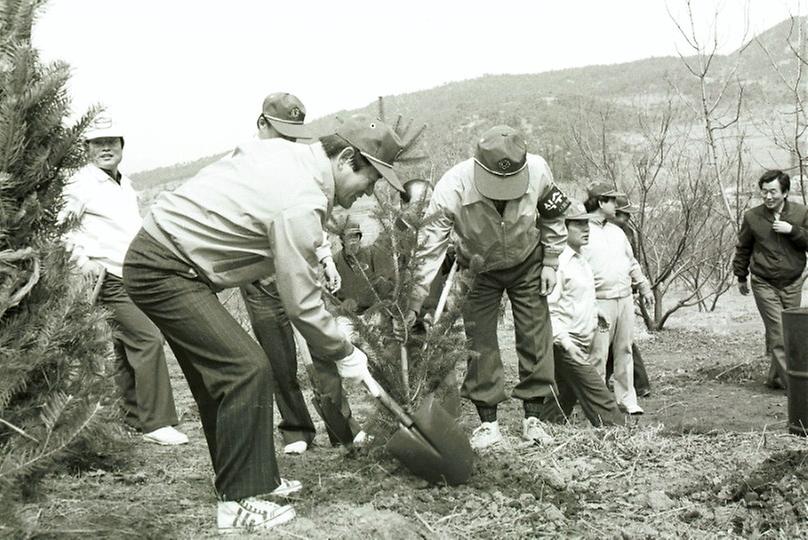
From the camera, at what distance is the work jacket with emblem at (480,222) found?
181 inches

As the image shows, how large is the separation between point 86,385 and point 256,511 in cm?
90

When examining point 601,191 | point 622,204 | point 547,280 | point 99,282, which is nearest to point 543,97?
point 622,204

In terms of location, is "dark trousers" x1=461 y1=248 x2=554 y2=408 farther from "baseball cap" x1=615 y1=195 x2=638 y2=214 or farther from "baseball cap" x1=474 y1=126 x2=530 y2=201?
"baseball cap" x1=615 y1=195 x2=638 y2=214

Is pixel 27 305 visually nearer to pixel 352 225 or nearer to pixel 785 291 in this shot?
pixel 352 225

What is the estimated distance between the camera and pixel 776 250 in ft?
24.5

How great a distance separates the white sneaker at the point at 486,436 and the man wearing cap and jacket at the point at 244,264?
5.43 ft

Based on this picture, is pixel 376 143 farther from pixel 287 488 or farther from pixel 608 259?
pixel 608 259

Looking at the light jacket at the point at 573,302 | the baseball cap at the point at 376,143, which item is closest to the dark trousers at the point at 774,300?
the light jacket at the point at 573,302

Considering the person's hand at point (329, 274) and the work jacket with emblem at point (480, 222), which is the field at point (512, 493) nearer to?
the person's hand at point (329, 274)

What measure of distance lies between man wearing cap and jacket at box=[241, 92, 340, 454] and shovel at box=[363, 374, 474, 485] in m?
1.06

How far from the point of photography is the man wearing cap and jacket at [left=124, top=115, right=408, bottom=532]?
2977 millimetres

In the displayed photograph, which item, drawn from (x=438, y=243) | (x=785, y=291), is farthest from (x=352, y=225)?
(x=785, y=291)

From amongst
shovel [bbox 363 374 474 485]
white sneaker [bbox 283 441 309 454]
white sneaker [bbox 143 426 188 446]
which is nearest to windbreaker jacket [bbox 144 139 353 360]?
shovel [bbox 363 374 474 485]

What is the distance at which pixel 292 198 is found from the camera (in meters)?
2.95
